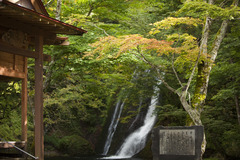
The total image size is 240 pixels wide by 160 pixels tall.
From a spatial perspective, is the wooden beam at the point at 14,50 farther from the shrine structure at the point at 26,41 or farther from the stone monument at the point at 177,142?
the stone monument at the point at 177,142

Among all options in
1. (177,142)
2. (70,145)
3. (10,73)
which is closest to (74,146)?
(70,145)

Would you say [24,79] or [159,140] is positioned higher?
[24,79]

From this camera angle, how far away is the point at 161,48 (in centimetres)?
1024

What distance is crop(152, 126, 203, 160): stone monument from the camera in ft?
29.6

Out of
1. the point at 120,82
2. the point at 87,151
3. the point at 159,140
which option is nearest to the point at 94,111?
the point at 87,151

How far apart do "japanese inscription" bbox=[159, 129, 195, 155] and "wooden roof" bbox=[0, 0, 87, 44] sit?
425 centimetres

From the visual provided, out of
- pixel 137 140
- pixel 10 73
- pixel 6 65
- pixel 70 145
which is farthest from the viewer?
pixel 70 145

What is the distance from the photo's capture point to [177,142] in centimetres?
913

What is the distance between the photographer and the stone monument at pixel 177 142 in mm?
9023

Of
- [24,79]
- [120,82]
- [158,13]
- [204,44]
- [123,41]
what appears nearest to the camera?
[24,79]

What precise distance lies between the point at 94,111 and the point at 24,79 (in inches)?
727

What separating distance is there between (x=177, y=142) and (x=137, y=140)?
1032cm

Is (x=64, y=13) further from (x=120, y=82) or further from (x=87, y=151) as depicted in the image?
(x=87, y=151)

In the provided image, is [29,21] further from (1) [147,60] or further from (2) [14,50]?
(1) [147,60]
